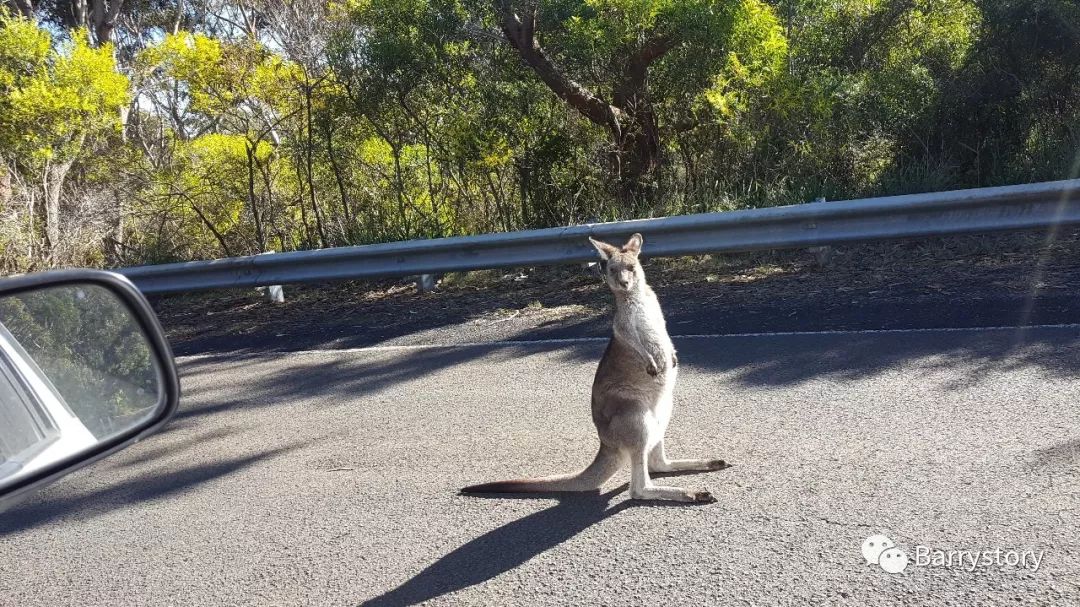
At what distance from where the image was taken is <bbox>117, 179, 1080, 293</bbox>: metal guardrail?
7805 millimetres

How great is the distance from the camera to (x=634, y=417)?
4.29m

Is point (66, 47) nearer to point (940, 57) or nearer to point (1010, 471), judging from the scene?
point (940, 57)

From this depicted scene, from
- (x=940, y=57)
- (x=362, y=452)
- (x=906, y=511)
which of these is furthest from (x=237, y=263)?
(x=940, y=57)

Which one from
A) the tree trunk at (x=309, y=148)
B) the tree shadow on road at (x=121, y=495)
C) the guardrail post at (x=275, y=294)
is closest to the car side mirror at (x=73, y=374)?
the tree shadow on road at (x=121, y=495)

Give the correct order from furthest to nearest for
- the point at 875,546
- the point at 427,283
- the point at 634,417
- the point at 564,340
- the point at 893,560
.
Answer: the point at 427,283, the point at 564,340, the point at 634,417, the point at 875,546, the point at 893,560

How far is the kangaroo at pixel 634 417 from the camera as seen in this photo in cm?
429

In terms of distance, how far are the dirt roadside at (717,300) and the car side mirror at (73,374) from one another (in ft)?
15.4

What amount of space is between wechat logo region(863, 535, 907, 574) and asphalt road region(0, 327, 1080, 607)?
39 mm

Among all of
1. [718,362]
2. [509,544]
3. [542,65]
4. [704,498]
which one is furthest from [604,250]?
[542,65]

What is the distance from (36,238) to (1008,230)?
451 inches

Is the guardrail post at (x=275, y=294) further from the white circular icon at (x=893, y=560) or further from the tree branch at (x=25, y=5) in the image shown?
the tree branch at (x=25, y=5)

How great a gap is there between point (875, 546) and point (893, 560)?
12 cm

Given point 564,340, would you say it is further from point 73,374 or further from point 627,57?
point 627,57

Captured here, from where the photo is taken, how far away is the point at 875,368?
577 centimetres
